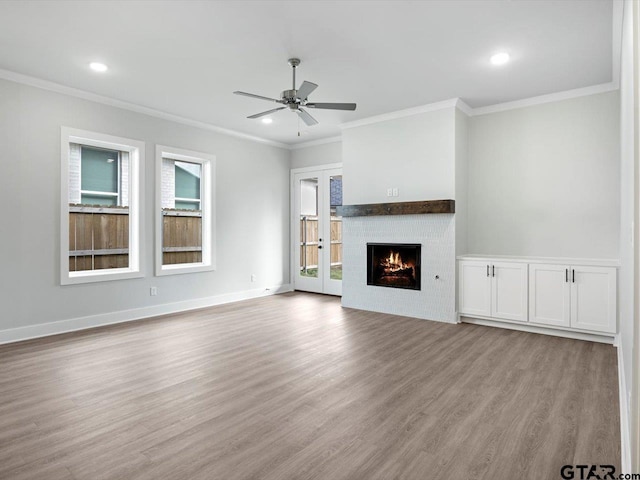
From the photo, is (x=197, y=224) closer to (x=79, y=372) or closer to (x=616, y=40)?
(x=79, y=372)

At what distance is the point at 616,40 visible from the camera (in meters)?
3.46

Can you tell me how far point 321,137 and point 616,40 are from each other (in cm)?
472

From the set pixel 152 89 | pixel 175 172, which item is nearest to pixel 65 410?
pixel 152 89

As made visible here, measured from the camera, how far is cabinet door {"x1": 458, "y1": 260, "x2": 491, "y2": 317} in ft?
16.4

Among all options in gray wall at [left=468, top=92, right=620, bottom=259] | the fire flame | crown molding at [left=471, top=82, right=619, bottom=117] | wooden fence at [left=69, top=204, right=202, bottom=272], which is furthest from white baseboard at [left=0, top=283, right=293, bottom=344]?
crown molding at [left=471, top=82, right=619, bottom=117]

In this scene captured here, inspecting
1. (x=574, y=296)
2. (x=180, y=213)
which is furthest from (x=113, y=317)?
(x=574, y=296)

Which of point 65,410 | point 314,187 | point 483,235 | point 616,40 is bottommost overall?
point 65,410

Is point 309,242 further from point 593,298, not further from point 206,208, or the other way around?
point 593,298

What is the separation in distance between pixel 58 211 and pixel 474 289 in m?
5.40

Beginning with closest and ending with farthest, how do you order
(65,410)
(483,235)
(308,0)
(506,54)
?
(65,410) → (308,0) → (506,54) → (483,235)

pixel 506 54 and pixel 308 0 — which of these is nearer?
pixel 308 0

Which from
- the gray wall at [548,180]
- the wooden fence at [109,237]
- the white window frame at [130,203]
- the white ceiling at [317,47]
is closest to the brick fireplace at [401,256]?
the gray wall at [548,180]

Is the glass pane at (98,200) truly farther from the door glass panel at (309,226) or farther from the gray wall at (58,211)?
the door glass panel at (309,226)

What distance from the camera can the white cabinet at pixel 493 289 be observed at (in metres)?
4.73
